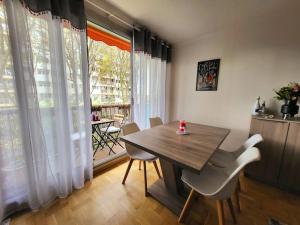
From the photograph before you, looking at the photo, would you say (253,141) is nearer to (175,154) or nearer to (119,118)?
(175,154)

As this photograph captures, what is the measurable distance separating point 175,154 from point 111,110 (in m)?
2.33

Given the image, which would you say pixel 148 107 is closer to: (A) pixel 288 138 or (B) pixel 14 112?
(B) pixel 14 112

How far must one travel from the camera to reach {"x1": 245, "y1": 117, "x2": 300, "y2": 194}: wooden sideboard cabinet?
1659mm

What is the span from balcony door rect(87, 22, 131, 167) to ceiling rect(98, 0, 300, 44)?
525mm

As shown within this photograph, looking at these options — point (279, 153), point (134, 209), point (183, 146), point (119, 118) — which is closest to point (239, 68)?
point (279, 153)

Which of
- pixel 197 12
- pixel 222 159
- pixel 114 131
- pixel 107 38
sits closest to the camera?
pixel 222 159

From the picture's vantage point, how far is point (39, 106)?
4.33ft

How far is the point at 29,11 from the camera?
120 cm

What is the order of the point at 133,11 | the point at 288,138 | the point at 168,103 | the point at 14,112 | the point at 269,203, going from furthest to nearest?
the point at 168,103 → the point at 133,11 → the point at 288,138 → the point at 269,203 → the point at 14,112

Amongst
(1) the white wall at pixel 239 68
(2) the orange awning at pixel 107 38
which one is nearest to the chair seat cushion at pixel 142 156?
(1) the white wall at pixel 239 68

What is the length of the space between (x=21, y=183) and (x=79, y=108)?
0.93 metres

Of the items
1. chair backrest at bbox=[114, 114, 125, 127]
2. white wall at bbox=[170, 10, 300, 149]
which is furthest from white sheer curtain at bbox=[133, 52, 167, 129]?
chair backrest at bbox=[114, 114, 125, 127]

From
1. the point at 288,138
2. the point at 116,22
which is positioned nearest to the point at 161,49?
the point at 116,22

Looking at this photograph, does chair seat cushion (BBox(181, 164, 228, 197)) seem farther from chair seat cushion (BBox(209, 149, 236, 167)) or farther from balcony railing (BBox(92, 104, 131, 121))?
balcony railing (BBox(92, 104, 131, 121))
